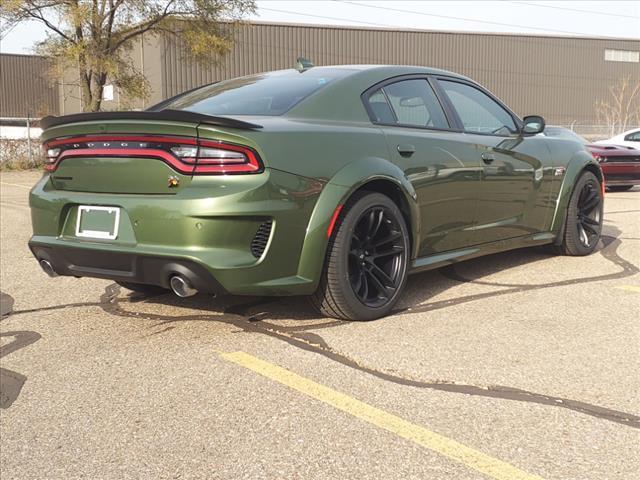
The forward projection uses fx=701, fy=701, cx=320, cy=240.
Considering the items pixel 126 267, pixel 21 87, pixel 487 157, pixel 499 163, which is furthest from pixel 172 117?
pixel 21 87

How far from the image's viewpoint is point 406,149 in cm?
410

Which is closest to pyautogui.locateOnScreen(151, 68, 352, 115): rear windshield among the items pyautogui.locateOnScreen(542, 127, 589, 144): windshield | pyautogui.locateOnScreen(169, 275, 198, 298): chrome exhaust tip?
pyautogui.locateOnScreen(169, 275, 198, 298): chrome exhaust tip

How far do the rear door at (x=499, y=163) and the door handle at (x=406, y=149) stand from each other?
55cm

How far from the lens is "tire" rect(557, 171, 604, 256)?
5.75 metres

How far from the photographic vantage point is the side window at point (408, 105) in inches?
165

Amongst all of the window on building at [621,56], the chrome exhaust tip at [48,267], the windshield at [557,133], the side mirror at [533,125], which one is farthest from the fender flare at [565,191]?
the window on building at [621,56]

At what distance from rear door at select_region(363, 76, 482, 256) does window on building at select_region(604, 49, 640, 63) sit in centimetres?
4799

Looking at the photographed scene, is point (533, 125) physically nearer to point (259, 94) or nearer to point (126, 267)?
point (259, 94)

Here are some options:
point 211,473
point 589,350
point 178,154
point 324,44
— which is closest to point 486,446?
point 211,473

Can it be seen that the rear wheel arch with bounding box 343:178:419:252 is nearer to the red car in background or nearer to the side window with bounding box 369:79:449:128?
the side window with bounding box 369:79:449:128

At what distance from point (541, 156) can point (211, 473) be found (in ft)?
13.1

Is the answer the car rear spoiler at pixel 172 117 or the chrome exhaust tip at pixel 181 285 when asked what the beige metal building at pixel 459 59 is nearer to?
the car rear spoiler at pixel 172 117

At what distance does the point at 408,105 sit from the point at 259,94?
961mm

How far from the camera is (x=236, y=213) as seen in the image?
3.27 metres
